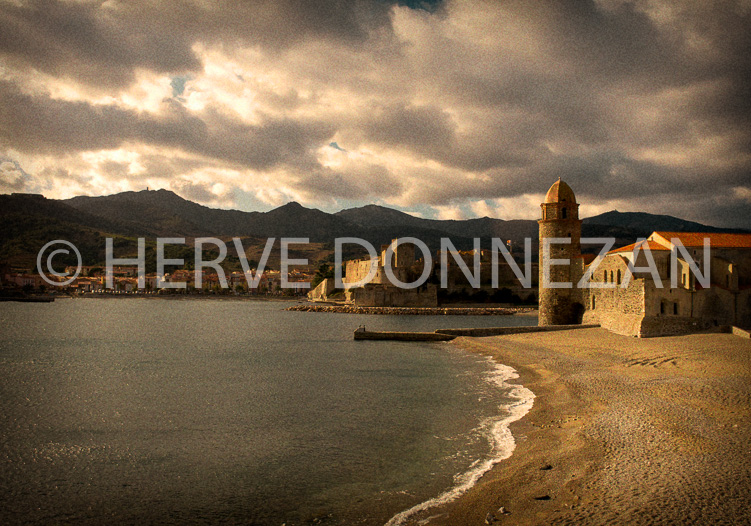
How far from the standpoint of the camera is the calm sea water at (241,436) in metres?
6.98

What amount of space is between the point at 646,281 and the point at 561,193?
724 cm

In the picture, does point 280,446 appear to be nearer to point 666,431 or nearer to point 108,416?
point 108,416

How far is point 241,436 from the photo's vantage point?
10.1m

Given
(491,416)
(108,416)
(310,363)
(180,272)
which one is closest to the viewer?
(491,416)

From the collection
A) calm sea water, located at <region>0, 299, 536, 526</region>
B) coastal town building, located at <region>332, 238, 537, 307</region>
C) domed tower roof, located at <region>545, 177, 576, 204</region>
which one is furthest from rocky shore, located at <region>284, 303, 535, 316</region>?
calm sea water, located at <region>0, 299, 536, 526</region>

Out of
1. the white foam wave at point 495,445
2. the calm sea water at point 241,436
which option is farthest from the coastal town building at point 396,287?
the white foam wave at point 495,445

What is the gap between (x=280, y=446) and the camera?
9438 millimetres

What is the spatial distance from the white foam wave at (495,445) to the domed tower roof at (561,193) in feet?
42.8

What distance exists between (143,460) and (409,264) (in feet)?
169

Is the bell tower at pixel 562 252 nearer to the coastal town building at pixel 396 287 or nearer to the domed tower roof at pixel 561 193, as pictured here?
the domed tower roof at pixel 561 193

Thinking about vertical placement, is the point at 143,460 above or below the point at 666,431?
below

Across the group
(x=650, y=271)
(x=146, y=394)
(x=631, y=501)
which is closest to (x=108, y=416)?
(x=146, y=394)

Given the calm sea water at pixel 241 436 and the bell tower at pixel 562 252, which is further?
the bell tower at pixel 562 252

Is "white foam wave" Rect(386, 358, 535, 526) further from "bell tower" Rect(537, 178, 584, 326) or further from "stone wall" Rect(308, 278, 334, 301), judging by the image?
"stone wall" Rect(308, 278, 334, 301)
